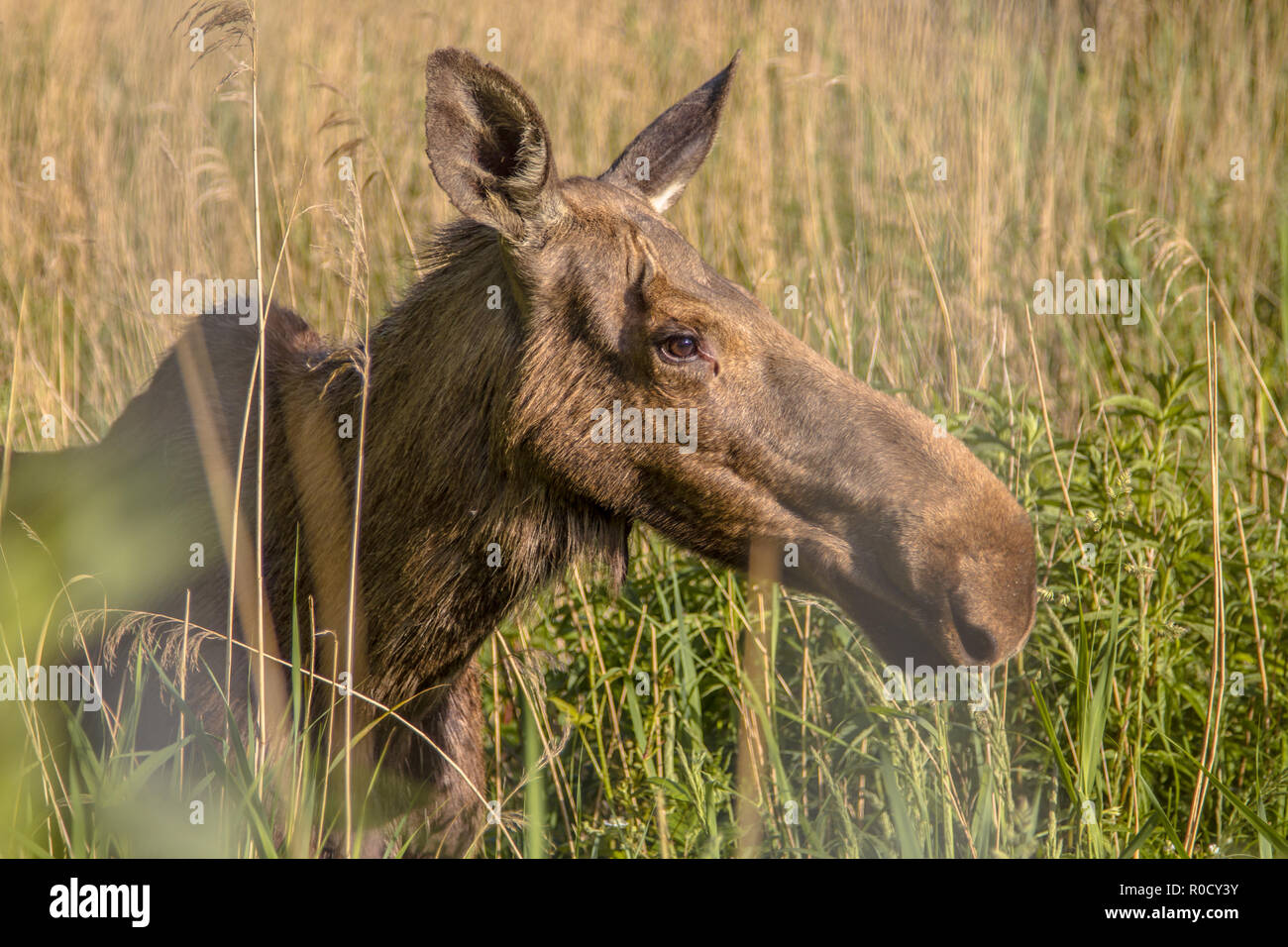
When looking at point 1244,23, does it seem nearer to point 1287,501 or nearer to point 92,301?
point 1287,501

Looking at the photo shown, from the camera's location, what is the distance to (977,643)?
252 cm

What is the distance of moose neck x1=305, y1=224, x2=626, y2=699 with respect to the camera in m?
2.83

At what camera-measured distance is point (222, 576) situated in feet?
10.0

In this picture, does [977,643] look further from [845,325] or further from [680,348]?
[845,325]

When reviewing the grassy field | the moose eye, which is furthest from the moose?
the grassy field

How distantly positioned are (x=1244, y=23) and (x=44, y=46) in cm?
645

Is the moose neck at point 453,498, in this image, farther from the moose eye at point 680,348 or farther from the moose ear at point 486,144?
the moose eye at point 680,348

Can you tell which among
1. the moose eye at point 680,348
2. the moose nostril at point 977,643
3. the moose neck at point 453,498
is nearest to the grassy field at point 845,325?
the moose neck at point 453,498

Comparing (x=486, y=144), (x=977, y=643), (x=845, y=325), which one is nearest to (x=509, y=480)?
(x=486, y=144)

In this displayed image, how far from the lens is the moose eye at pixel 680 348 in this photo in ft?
8.95

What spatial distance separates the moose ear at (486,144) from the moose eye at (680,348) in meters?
0.39

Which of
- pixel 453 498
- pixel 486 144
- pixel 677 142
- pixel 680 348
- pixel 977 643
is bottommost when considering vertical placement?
pixel 977 643

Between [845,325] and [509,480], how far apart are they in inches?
78.9
